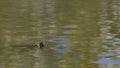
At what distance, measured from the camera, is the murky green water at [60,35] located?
7.54m

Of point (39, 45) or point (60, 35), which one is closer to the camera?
point (39, 45)

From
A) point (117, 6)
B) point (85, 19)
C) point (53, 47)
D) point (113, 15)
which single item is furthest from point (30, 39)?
point (117, 6)

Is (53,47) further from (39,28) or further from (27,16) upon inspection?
(27,16)

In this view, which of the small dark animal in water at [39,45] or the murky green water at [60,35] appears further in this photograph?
the small dark animal in water at [39,45]

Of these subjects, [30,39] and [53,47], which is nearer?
[53,47]

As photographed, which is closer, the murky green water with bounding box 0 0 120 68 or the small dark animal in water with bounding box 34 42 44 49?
the murky green water with bounding box 0 0 120 68

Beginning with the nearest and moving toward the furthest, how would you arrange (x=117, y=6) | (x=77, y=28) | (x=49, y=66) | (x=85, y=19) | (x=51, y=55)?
1. (x=49, y=66)
2. (x=51, y=55)
3. (x=77, y=28)
4. (x=85, y=19)
5. (x=117, y=6)

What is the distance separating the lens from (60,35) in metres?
9.23

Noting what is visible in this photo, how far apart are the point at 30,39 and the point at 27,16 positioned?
271cm

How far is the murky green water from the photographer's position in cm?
754

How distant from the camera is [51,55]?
25.8 ft

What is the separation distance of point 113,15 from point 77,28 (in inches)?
83.5

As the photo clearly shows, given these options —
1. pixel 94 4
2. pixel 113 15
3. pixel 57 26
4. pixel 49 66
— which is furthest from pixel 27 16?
pixel 49 66

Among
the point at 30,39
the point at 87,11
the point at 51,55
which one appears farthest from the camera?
the point at 87,11
